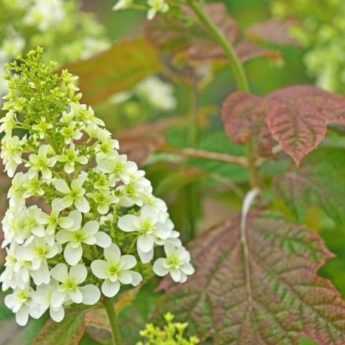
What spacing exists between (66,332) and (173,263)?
18cm

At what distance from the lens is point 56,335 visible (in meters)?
1.48

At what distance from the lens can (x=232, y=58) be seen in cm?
176

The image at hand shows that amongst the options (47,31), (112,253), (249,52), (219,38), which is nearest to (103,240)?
(112,253)

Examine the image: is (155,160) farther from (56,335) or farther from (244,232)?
(56,335)

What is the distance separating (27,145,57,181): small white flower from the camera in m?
1.33

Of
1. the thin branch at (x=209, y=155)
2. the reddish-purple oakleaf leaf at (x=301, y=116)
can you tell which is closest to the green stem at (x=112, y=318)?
the reddish-purple oakleaf leaf at (x=301, y=116)

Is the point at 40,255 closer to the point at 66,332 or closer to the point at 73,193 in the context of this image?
the point at 73,193

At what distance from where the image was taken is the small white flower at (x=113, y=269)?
4.43 ft

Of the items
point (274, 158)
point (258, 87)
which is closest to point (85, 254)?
point (274, 158)

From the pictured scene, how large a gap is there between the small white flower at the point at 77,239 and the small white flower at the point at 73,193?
0.02 meters

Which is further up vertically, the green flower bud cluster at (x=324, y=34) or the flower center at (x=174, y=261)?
the flower center at (x=174, y=261)

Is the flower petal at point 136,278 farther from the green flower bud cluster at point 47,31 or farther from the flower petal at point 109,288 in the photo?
the green flower bud cluster at point 47,31

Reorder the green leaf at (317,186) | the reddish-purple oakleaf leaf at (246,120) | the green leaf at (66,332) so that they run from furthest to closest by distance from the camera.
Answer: the green leaf at (317,186)
the reddish-purple oakleaf leaf at (246,120)
the green leaf at (66,332)

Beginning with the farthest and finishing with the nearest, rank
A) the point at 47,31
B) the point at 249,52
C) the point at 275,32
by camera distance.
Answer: the point at 275,32, the point at 47,31, the point at 249,52
